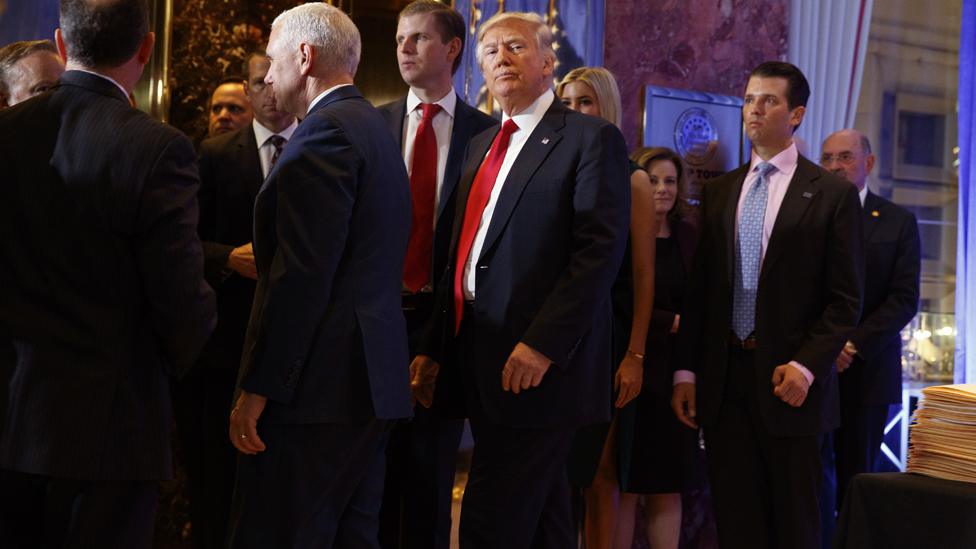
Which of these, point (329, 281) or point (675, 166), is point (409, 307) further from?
point (675, 166)

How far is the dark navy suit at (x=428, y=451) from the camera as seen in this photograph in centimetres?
331

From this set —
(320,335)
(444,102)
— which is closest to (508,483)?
(320,335)

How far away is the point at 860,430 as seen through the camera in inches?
180

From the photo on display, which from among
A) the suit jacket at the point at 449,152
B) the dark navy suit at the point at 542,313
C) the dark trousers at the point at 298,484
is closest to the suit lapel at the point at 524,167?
the dark navy suit at the point at 542,313

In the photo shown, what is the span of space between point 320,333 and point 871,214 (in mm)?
3094

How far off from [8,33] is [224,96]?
75cm

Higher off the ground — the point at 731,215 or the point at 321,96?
→ the point at 321,96

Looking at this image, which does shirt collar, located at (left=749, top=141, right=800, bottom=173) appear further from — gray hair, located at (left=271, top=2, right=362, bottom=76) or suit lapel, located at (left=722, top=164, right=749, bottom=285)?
gray hair, located at (left=271, top=2, right=362, bottom=76)

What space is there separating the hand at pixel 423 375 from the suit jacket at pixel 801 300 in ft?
3.15

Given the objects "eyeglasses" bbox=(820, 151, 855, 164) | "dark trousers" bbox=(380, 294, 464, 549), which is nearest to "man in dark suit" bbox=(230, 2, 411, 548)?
"dark trousers" bbox=(380, 294, 464, 549)

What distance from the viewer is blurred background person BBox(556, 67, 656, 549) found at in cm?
Answer: 369

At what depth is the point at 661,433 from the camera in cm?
414

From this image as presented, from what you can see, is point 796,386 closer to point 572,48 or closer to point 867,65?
point 572,48

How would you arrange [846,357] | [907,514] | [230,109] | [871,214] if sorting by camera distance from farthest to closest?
[871,214] < [846,357] < [230,109] < [907,514]
